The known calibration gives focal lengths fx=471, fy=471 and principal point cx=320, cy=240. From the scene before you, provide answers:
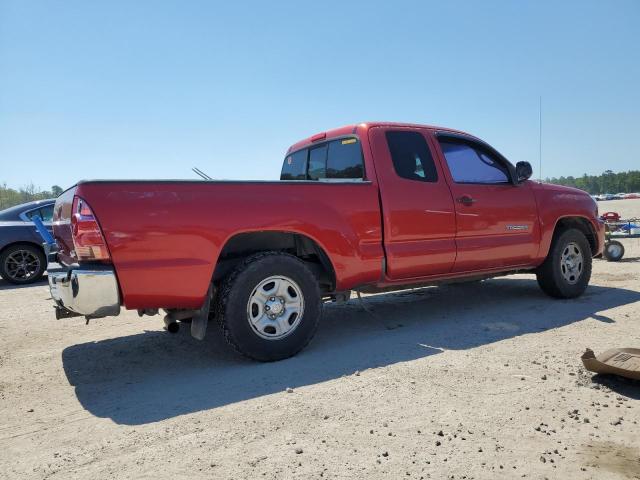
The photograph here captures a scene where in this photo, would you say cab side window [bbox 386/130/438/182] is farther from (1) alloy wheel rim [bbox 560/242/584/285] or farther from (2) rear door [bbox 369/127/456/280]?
(1) alloy wheel rim [bbox 560/242/584/285]

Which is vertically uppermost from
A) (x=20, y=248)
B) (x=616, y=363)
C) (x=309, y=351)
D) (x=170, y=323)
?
(x=20, y=248)

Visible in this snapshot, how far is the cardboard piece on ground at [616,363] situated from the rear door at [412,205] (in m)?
1.69

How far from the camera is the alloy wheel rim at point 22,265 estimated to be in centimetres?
873

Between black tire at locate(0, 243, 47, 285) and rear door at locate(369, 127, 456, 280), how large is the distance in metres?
7.47

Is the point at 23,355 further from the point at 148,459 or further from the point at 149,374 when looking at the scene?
the point at 148,459

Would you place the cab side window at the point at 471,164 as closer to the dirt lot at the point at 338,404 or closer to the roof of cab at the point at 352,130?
the roof of cab at the point at 352,130

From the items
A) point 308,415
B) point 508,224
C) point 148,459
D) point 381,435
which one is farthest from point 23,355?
point 508,224

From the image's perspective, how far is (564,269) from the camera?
5867 mm

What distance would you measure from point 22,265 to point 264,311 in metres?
7.19

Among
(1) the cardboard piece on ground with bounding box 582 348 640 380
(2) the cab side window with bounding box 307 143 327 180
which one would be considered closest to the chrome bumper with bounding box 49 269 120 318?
(2) the cab side window with bounding box 307 143 327 180

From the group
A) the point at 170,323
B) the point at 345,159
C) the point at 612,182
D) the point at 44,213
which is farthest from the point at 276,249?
the point at 612,182

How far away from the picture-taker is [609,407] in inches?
109

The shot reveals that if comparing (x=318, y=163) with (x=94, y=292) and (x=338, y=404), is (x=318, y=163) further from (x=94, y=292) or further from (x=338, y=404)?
(x=338, y=404)

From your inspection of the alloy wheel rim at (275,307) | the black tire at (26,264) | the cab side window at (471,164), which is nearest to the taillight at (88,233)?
the alloy wheel rim at (275,307)
